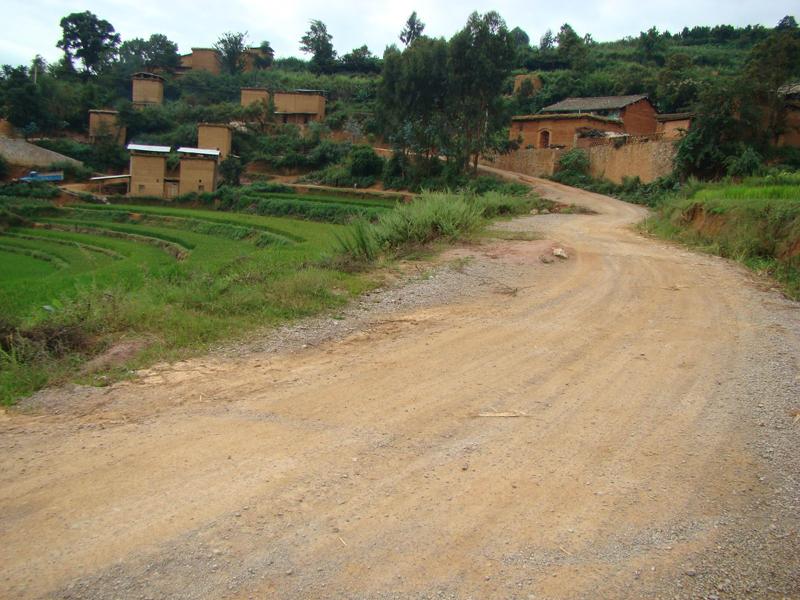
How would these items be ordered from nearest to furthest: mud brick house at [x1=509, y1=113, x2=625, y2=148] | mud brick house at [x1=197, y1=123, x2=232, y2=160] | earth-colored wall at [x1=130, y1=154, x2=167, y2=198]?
mud brick house at [x1=509, y1=113, x2=625, y2=148]
earth-colored wall at [x1=130, y1=154, x2=167, y2=198]
mud brick house at [x1=197, y1=123, x2=232, y2=160]

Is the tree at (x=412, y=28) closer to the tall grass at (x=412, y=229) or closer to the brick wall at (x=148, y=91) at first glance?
the brick wall at (x=148, y=91)

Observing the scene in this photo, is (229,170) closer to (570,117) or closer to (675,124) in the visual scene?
(570,117)

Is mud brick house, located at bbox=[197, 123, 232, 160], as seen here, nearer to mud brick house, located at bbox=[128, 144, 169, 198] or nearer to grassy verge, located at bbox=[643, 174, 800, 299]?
mud brick house, located at bbox=[128, 144, 169, 198]

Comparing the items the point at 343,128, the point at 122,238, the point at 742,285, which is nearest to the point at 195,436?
the point at 742,285

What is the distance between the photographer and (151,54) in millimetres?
87875

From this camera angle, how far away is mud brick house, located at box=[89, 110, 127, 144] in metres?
54.5

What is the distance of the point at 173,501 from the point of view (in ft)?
12.2

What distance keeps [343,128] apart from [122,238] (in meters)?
28.8

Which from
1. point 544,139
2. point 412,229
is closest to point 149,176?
point 544,139

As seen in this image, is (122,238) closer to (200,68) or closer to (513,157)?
(513,157)

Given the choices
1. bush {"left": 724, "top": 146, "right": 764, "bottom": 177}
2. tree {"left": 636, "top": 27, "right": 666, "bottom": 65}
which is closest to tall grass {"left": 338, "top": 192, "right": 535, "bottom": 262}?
bush {"left": 724, "top": 146, "right": 764, "bottom": 177}

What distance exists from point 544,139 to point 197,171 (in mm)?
23097

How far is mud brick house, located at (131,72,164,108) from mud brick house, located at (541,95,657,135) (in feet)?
144

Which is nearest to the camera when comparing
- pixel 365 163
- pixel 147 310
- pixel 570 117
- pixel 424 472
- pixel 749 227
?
pixel 424 472
